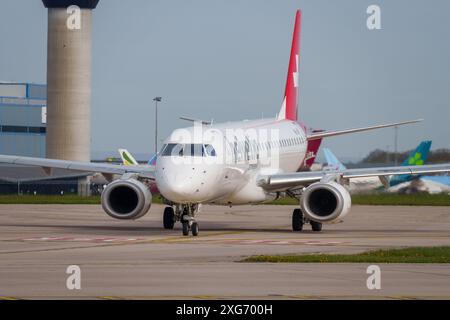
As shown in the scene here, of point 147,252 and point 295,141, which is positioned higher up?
point 295,141

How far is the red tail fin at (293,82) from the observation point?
52.6 m

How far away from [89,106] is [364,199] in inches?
1643

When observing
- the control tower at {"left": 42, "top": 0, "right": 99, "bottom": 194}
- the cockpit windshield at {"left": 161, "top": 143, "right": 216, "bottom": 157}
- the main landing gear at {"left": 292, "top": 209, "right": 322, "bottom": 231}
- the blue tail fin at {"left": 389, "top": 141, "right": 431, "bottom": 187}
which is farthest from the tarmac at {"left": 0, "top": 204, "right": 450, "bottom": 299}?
the control tower at {"left": 42, "top": 0, "right": 99, "bottom": 194}

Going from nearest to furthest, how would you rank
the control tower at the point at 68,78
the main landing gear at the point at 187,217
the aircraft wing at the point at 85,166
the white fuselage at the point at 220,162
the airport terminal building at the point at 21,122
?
1. the white fuselage at the point at 220,162
2. the main landing gear at the point at 187,217
3. the aircraft wing at the point at 85,166
4. the control tower at the point at 68,78
5. the airport terminal building at the point at 21,122

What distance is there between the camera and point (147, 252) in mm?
29000

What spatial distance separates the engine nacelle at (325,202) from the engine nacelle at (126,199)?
16.7ft

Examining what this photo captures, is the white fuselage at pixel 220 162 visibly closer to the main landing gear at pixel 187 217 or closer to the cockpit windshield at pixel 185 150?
the cockpit windshield at pixel 185 150

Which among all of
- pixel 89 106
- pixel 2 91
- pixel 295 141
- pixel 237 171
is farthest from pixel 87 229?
pixel 2 91

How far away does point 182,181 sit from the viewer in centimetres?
3431

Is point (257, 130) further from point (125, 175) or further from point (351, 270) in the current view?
point (351, 270)

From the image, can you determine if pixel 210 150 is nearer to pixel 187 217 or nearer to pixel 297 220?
pixel 187 217

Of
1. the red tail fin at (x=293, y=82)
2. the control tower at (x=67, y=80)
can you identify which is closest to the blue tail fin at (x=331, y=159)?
the control tower at (x=67, y=80)
